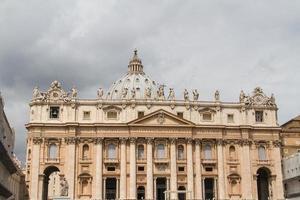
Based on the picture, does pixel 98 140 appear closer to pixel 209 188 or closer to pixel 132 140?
pixel 132 140

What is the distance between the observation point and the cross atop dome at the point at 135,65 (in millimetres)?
133950

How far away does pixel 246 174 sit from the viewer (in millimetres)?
84438

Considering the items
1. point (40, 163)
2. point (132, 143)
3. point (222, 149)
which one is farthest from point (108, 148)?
point (222, 149)

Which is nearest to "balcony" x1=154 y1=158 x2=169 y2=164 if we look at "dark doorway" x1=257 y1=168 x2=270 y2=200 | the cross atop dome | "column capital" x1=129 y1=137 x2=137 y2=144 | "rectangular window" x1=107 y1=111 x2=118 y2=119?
"column capital" x1=129 y1=137 x2=137 y2=144

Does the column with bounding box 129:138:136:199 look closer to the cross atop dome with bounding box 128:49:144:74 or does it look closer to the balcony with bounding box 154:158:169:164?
the balcony with bounding box 154:158:169:164

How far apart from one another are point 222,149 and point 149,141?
12.3 m

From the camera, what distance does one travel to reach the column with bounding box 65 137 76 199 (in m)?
80.6

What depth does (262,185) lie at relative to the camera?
9138cm

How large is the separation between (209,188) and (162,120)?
1370 centimetres

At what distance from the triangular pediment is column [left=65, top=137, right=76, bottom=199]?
1136cm

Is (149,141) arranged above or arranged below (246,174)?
above

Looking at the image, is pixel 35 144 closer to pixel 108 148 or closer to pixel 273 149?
pixel 108 148

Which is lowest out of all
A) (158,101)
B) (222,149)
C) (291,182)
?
(291,182)

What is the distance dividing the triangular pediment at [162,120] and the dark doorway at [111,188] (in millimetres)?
10351
